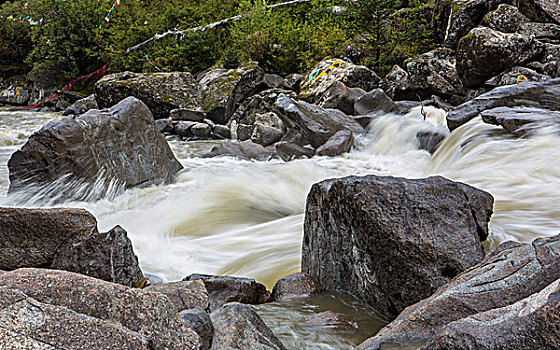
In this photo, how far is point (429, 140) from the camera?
9.23 meters

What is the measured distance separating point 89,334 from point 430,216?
2.16m

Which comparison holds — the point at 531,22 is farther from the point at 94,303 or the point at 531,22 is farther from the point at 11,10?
the point at 11,10

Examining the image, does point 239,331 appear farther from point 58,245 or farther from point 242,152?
point 242,152

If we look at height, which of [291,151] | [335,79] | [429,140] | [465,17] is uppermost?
[465,17]

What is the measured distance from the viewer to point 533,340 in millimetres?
1247

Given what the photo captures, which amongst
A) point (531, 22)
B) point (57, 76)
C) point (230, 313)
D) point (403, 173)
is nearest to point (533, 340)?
point (230, 313)

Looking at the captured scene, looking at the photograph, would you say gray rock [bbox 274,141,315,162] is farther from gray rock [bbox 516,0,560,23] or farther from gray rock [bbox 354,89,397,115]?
gray rock [bbox 516,0,560,23]

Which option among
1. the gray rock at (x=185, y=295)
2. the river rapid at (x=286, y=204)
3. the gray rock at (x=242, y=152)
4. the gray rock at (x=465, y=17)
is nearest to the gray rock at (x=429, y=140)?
the river rapid at (x=286, y=204)

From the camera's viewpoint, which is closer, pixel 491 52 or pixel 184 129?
pixel 491 52

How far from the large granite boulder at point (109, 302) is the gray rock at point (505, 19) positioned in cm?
1278

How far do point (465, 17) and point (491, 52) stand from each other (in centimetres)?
323

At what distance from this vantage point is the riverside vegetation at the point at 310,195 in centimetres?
152

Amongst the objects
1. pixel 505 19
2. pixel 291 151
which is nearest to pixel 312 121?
pixel 291 151

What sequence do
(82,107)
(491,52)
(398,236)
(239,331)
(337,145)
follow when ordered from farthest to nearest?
1. (82,107)
2. (491,52)
3. (337,145)
4. (398,236)
5. (239,331)
